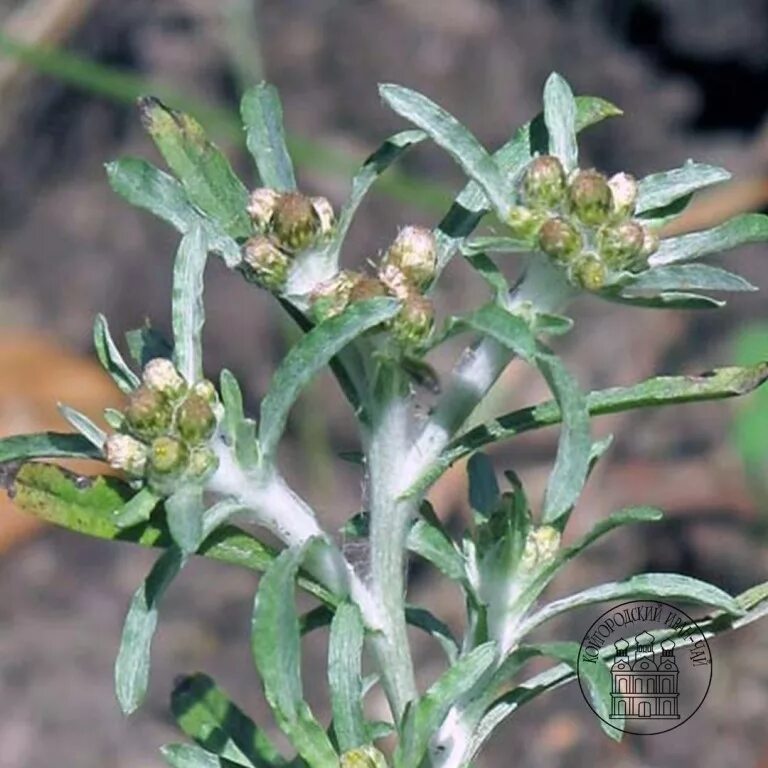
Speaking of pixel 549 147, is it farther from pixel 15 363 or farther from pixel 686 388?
pixel 15 363

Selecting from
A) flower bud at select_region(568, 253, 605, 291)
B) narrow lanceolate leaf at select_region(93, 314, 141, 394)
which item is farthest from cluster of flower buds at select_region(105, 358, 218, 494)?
flower bud at select_region(568, 253, 605, 291)

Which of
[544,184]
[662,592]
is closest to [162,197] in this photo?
[544,184]

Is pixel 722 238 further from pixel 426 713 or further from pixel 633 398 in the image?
pixel 426 713

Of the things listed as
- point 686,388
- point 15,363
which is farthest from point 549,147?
point 15,363

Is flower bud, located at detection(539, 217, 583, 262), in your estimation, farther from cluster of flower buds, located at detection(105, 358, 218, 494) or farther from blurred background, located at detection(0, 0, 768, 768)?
blurred background, located at detection(0, 0, 768, 768)

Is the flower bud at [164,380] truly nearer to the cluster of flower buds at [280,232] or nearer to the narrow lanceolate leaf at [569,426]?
the cluster of flower buds at [280,232]

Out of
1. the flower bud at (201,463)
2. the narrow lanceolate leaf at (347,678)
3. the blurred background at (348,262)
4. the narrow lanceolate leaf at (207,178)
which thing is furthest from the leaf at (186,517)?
the blurred background at (348,262)
